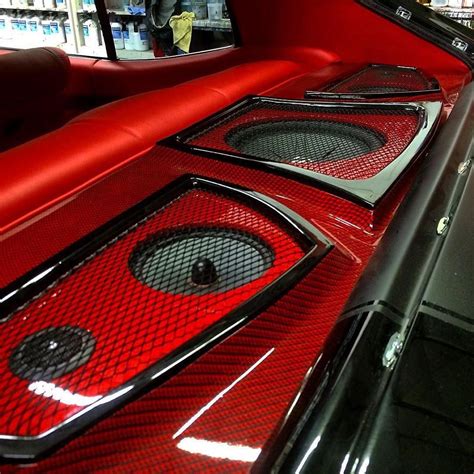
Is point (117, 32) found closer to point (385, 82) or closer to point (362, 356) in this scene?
point (385, 82)

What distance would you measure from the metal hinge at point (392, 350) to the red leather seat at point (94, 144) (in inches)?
20.9

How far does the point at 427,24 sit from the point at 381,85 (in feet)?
1.56

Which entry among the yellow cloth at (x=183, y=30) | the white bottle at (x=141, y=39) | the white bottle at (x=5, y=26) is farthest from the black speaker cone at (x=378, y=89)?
the white bottle at (x=5, y=26)

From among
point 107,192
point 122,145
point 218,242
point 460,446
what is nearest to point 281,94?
point 122,145

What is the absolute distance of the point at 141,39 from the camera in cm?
378

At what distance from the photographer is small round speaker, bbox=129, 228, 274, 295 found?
548 millimetres

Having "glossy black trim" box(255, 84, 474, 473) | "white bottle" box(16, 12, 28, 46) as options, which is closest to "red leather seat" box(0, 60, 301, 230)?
"glossy black trim" box(255, 84, 474, 473)

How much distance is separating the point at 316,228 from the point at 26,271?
326mm

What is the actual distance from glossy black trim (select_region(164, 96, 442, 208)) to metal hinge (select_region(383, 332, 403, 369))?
271mm

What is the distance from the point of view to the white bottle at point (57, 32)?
13.5 feet

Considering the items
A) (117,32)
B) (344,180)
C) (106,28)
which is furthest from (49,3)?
(344,180)

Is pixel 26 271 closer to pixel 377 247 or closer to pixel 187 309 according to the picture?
pixel 187 309

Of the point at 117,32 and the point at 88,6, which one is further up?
the point at 88,6

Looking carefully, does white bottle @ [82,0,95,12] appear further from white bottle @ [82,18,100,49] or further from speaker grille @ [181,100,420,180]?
speaker grille @ [181,100,420,180]
